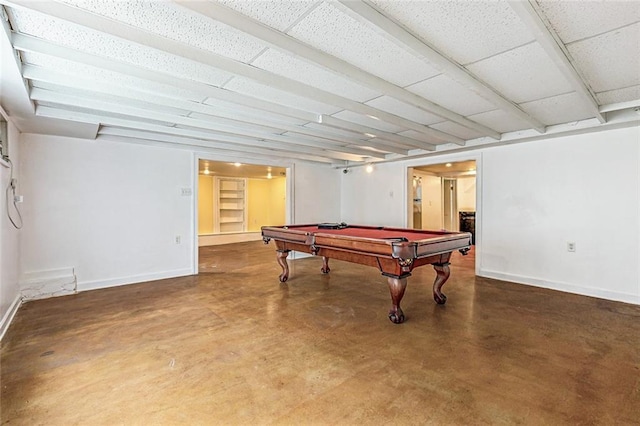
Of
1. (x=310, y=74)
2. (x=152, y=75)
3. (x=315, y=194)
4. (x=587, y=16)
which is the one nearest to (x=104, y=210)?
(x=152, y=75)

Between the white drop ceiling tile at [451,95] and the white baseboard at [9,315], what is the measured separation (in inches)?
160

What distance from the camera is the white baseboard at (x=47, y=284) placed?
346 centimetres

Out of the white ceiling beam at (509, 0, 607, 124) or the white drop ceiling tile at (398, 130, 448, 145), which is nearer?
the white ceiling beam at (509, 0, 607, 124)

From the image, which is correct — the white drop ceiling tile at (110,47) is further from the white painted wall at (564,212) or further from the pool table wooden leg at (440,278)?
the white painted wall at (564,212)

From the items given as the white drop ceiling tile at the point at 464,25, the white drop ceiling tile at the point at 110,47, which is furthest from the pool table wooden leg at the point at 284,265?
the white drop ceiling tile at the point at 464,25

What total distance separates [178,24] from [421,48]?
55.8 inches

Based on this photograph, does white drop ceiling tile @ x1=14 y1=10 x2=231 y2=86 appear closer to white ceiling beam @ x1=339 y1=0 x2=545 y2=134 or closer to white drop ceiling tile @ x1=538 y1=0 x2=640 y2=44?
white ceiling beam @ x1=339 y1=0 x2=545 y2=134

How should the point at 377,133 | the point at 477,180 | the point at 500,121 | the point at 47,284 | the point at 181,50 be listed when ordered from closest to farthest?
the point at 181,50
the point at 500,121
the point at 47,284
the point at 377,133
the point at 477,180

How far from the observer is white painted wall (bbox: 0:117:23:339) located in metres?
2.67

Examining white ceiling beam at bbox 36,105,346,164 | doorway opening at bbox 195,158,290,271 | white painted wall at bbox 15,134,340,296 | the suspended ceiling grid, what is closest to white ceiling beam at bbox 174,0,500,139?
the suspended ceiling grid

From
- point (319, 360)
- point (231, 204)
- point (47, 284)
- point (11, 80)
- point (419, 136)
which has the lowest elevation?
point (319, 360)

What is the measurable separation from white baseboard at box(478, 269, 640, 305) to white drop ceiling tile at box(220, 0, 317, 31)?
4490 millimetres

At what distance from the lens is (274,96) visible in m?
2.68

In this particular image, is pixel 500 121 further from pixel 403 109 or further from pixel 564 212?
pixel 564 212
